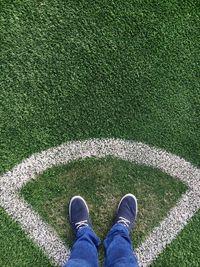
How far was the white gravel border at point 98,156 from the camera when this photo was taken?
113 inches

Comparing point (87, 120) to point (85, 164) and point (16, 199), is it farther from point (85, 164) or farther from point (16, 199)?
point (16, 199)

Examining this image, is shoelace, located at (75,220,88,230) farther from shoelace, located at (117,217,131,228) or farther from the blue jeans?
shoelace, located at (117,217,131,228)

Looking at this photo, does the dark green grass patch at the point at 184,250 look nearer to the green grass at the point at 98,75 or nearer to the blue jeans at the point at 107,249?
the green grass at the point at 98,75

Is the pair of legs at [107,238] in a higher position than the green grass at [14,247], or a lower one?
higher

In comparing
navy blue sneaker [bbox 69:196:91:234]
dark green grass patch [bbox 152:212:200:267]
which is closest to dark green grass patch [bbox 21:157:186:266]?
navy blue sneaker [bbox 69:196:91:234]

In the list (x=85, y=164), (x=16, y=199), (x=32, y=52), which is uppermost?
(x=32, y=52)

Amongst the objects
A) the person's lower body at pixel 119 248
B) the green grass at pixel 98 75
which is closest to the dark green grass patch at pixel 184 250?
the green grass at pixel 98 75

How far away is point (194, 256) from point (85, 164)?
1.01 m

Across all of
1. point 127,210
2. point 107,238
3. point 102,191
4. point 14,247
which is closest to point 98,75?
point 102,191

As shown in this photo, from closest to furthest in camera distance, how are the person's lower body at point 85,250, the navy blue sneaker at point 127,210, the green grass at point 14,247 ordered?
the person's lower body at point 85,250, the green grass at point 14,247, the navy blue sneaker at point 127,210

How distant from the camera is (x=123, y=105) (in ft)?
9.88

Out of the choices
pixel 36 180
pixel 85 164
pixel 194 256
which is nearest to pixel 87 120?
pixel 85 164

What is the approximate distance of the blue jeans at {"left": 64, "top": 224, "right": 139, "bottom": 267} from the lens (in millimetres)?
2701

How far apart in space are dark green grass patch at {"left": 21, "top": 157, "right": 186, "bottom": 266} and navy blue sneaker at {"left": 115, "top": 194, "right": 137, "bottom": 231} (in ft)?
0.15
